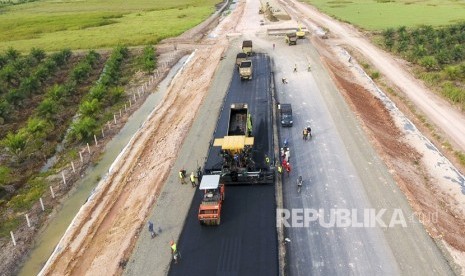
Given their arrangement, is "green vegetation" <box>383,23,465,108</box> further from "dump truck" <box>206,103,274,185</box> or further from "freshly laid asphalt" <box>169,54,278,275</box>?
"freshly laid asphalt" <box>169,54,278,275</box>

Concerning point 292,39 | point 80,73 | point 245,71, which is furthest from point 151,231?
point 292,39

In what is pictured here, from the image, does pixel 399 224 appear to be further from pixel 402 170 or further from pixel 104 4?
pixel 104 4

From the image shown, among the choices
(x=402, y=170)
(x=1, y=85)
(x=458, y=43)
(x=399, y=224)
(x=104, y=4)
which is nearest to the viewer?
(x=399, y=224)

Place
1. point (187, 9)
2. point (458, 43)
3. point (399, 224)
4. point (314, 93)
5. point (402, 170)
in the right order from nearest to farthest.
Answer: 1. point (399, 224)
2. point (402, 170)
3. point (314, 93)
4. point (458, 43)
5. point (187, 9)

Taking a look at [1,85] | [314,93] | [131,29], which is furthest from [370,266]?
[131,29]

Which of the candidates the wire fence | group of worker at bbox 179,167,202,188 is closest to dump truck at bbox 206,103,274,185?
group of worker at bbox 179,167,202,188

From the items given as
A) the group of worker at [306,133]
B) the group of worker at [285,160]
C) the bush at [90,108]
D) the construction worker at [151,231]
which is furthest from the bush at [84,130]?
the group of worker at [306,133]
